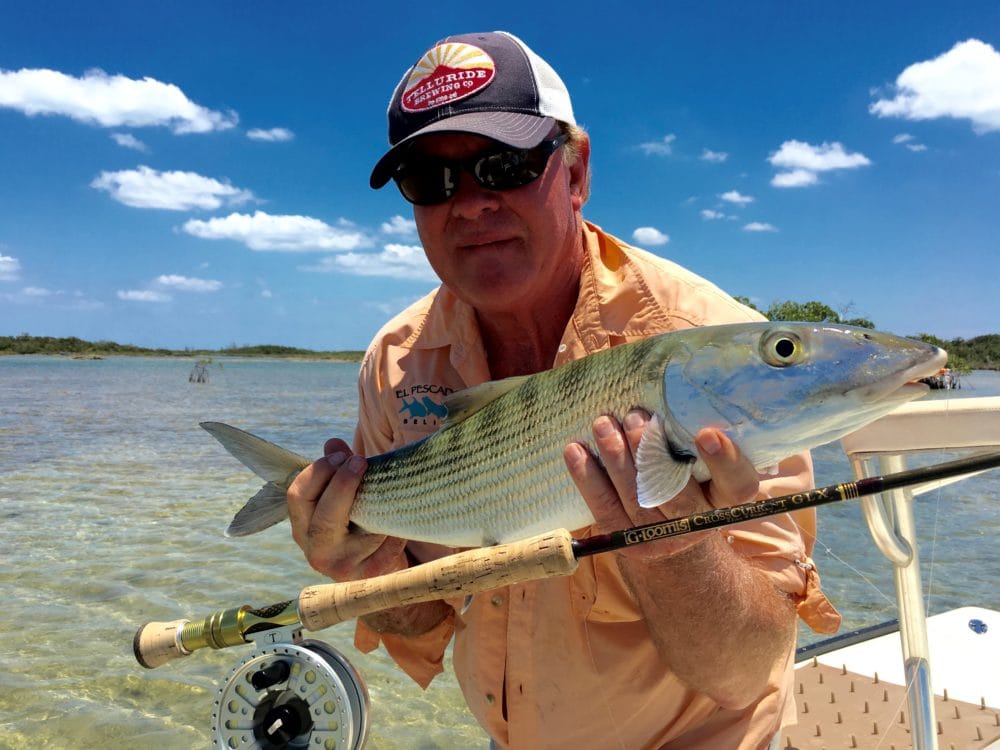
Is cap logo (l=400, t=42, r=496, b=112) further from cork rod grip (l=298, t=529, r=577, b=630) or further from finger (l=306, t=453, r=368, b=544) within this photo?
cork rod grip (l=298, t=529, r=577, b=630)

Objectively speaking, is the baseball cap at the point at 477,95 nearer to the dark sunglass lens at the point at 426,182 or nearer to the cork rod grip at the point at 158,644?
the dark sunglass lens at the point at 426,182

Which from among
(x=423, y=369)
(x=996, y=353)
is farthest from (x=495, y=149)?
(x=996, y=353)

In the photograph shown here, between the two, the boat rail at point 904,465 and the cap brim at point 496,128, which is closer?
the boat rail at point 904,465

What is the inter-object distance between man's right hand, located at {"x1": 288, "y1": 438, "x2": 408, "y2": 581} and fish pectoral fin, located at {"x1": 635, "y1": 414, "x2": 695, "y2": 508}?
1137 millimetres

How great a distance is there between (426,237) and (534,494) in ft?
3.68

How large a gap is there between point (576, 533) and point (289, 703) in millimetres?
1212

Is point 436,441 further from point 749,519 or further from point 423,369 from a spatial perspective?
point 749,519

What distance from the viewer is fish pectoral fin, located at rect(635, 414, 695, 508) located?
1815 millimetres

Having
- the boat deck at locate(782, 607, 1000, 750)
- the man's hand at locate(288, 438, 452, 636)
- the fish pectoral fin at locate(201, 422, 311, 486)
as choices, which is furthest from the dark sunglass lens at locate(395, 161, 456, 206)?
the boat deck at locate(782, 607, 1000, 750)

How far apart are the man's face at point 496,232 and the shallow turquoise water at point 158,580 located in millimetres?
2469

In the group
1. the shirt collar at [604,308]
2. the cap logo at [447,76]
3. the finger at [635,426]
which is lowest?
the finger at [635,426]

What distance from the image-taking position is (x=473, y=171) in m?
2.62

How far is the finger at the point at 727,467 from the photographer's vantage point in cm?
179

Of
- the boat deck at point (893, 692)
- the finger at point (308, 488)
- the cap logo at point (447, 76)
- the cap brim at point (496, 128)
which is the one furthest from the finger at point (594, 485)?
the boat deck at point (893, 692)
